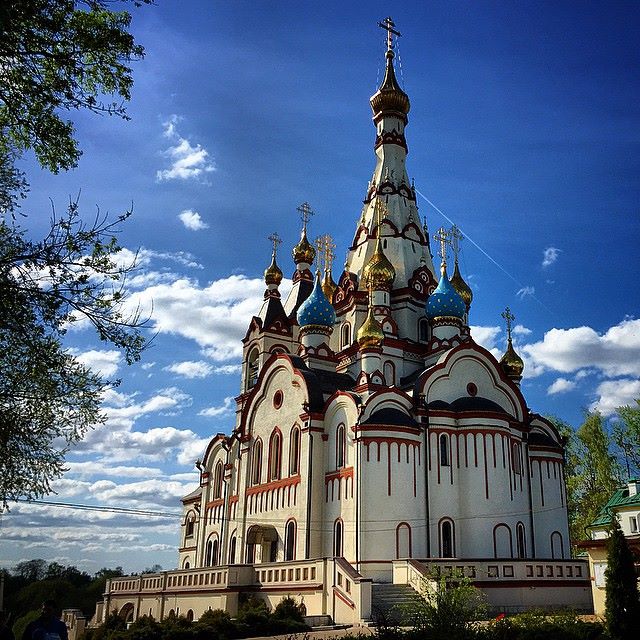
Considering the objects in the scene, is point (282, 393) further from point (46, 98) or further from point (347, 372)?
point (46, 98)

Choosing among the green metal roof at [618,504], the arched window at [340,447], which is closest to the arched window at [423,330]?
the arched window at [340,447]

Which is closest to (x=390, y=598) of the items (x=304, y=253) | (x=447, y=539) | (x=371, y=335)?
(x=447, y=539)

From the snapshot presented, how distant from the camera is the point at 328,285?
36.4 meters

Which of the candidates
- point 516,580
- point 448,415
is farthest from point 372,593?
point 448,415

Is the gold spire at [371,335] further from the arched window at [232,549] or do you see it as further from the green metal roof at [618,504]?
the arched window at [232,549]

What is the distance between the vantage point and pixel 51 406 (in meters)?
9.30

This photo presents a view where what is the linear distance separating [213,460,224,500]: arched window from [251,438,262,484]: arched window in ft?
13.0

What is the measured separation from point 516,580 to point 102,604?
19118 millimetres

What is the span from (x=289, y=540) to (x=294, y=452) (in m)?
3.49

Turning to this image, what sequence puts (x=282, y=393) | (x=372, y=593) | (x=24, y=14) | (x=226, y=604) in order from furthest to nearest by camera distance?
(x=282, y=393)
(x=226, y=604)
(x=372, y=593)
(x=24, y=14)

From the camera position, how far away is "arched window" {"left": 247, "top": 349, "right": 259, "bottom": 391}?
1428 inches

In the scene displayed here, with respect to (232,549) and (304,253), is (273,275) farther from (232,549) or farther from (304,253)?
(232,549)

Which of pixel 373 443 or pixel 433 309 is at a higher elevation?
pixel 433 309

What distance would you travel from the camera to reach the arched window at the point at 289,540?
26688 millimetres
